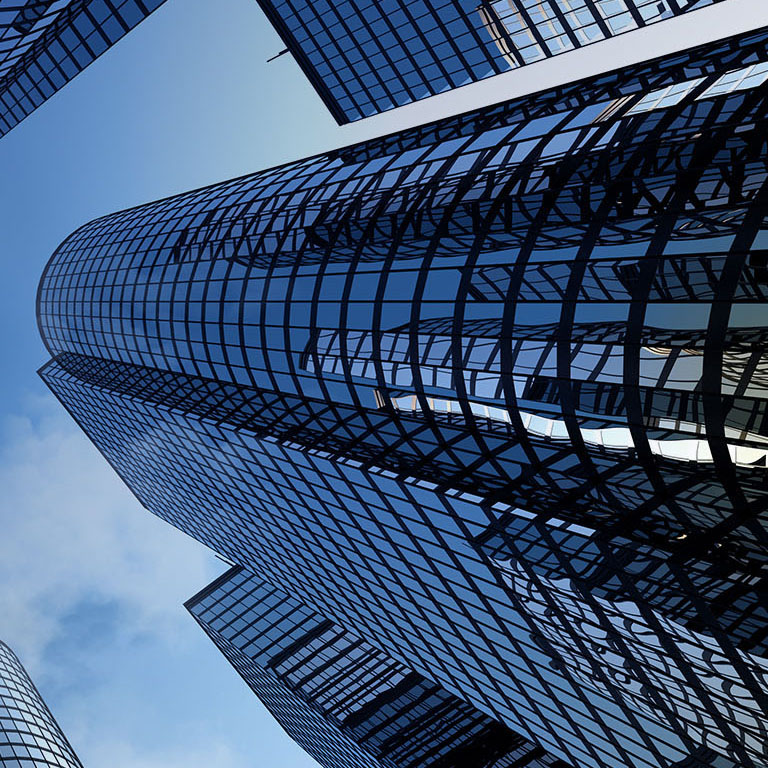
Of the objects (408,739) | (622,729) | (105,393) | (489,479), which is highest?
(105,393)

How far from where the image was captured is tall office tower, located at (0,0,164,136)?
37972mm

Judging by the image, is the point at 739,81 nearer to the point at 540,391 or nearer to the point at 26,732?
the point at 540,391

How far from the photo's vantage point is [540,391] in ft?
65.9

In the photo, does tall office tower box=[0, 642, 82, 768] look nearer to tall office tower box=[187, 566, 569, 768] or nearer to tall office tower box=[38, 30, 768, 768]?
tall office tower box=[187, 566, 569, 768]

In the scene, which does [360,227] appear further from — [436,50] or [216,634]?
[216,634]

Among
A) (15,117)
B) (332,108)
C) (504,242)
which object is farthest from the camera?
(332,108)

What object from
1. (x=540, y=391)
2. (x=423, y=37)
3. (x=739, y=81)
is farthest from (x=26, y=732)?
(x=423, y=37)

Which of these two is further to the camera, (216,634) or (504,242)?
(216,634)

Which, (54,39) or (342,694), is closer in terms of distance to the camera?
(54,39)

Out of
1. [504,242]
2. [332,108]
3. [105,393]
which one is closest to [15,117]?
[105,393]

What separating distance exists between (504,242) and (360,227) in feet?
32.9

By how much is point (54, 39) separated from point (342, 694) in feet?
190

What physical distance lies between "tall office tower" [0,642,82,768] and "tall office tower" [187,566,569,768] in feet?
63.9

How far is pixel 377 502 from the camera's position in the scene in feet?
106
